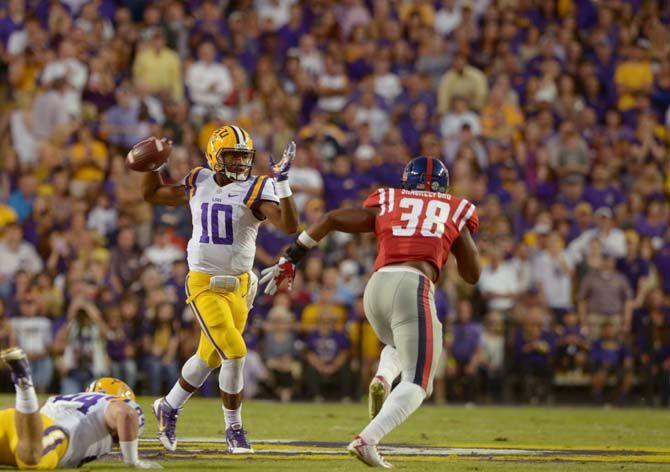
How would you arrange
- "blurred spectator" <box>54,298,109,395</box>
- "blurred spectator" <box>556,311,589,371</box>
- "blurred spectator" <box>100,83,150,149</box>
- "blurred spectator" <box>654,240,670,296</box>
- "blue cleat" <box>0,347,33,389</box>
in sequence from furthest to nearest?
"blurred spectator" <box>100,83,150,149</box>, "blurred spectator" <box>654,240,670,296</box>, "blurred spectator" <box>556,311,589,371</box>, "blurred spectator" <box>54,298,109,395</box>, "blue cleat" <box>0,347,33,389</box>

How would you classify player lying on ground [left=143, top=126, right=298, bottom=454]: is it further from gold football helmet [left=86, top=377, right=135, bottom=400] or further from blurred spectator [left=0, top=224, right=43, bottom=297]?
blurred spectator [left=0, top=224, right=43, bottom=297]

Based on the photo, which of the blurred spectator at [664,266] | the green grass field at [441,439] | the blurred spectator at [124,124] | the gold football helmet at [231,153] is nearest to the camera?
the green grass field at [441,439]

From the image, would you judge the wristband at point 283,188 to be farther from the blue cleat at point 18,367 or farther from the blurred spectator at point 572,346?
the blurred spectator at point 572,346

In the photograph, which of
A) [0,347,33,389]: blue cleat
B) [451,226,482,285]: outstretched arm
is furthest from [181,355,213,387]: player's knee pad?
[0,347,33,389]: blue cleat

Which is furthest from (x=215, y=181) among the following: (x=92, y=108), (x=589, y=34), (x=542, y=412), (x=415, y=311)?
(x=589, y=34)

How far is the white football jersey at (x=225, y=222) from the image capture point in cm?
831

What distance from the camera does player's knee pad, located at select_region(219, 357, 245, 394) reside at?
823cm

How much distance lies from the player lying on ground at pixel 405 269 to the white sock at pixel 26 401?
171 centimetres

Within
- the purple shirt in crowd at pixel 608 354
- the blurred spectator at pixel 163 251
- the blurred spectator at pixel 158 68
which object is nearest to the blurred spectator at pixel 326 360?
the blurred spectator at pixel 163 251

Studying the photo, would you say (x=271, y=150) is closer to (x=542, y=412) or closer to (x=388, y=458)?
(x=542, y=412)

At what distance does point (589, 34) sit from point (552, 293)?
19.3ft

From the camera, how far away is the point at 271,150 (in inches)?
646

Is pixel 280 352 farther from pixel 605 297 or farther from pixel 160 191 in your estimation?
pixel 160 191

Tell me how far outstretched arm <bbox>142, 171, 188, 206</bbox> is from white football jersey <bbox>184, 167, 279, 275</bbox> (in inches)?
8.3
